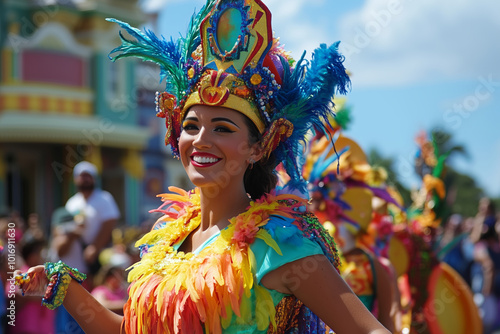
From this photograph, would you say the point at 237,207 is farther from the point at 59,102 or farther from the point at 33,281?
the point at 59,102

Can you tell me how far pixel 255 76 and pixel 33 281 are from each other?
3.49ft

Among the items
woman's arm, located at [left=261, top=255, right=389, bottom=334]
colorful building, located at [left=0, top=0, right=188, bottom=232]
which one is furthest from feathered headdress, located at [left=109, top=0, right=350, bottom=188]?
colorful building, located at [left=0, top=0, right=188, bottom=232]

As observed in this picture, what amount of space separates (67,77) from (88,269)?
11899 mm

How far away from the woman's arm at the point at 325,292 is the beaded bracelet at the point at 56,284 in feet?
2.44

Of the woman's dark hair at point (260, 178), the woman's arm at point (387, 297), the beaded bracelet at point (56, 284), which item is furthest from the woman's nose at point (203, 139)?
the woman's arm at point (387, 297)

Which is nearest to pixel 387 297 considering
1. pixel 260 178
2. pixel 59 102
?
pixel 260 178

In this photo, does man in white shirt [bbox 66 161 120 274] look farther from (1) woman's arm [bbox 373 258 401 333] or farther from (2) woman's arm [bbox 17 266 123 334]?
(2) woman's arm [bbox 17 266 123 334]

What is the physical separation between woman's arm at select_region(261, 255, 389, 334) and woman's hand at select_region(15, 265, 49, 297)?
0.82 meters

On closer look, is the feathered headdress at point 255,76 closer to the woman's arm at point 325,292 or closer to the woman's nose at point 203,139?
the woman's nose at point 203,139

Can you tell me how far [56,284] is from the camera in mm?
2334

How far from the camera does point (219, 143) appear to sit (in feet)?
7.35

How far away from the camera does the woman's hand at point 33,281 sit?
2.30m

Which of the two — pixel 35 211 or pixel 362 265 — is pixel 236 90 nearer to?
pixel 362 265

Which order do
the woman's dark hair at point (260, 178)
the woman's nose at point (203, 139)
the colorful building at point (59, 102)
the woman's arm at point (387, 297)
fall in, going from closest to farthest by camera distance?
the woman's nose at point (203, 139) → the woman's dark hair at point (260, 178) → the woman's arm at point (387, 297) → the colorful building at point (59, 102)
